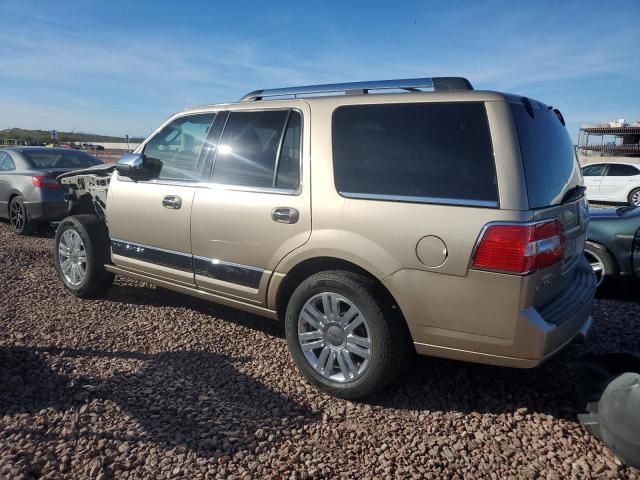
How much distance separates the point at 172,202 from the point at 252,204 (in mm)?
861

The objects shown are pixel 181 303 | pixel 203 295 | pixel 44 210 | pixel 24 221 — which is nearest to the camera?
pixel 203 295

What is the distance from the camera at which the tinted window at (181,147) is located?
12.8 feet

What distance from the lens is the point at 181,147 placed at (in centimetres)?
409

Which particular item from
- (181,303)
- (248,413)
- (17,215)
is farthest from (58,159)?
(248,413)

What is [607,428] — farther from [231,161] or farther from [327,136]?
[231,161]

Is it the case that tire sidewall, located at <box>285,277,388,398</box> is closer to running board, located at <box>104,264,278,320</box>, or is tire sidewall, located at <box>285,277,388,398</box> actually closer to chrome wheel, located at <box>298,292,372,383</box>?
chrome wheel, located at <box>298,292,372,383</box>

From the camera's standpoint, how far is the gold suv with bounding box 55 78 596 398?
99.0 inches

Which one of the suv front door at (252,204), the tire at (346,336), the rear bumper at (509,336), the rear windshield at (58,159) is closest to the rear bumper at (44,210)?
the rear windshield at (58,159)

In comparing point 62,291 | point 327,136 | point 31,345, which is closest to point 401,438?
point 327,136

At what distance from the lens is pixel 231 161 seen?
363cm

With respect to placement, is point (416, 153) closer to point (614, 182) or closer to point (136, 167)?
point (136, 167)

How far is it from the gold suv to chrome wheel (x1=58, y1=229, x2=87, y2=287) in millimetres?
1218

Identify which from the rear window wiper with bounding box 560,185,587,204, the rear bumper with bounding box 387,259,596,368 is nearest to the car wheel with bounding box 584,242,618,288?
the rear window wiper with bounding box 560,185,587,204

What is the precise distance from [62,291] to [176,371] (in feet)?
7.76
